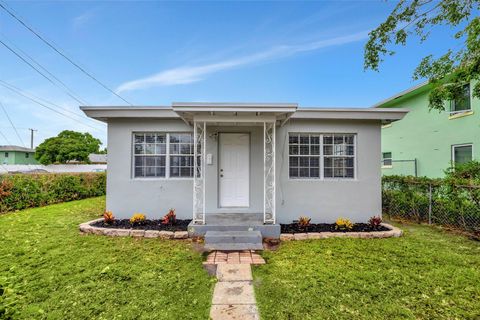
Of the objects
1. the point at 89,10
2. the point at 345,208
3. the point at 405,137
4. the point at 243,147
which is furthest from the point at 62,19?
the point at 405,137

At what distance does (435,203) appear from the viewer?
6562mm

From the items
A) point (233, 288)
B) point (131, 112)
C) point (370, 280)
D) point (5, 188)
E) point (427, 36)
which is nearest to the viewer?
point (233, 288)

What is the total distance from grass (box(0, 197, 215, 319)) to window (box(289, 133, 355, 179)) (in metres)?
3.66

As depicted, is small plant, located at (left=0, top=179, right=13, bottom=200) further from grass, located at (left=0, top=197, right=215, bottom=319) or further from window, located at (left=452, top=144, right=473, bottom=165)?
window, located at (left=452, top=144, right=473, bottom=165)

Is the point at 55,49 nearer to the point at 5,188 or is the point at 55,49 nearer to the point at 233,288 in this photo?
the point at 5,188

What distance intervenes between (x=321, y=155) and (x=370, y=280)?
11.9 feet

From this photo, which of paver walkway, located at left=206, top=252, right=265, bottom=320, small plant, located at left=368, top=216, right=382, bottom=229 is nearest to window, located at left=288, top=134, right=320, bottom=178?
small plant, located at left=368, top=216, right=382, bottom=229

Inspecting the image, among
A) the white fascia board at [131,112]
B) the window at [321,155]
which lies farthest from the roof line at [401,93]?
the white fascia board at [131,112]

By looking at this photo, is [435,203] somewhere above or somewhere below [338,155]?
below

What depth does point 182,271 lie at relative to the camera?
3.75m

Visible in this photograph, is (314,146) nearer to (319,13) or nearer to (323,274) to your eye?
(323,274)

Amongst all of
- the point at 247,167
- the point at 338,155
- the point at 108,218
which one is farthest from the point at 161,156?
the point at 338,155

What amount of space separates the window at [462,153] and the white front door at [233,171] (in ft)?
28.6

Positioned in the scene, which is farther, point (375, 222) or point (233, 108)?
point (375, 222)
